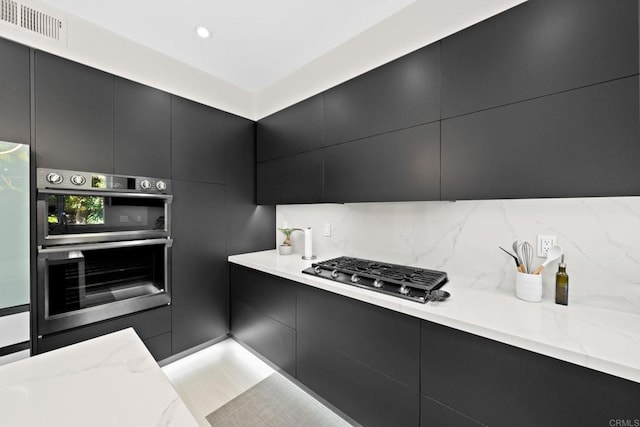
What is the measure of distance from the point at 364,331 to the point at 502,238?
100 cm

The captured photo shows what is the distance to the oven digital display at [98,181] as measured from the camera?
5.68 ft

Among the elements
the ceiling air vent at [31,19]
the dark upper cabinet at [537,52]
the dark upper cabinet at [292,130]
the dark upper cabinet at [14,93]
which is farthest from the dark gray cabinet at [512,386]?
the ceiling air vent at [31,19]

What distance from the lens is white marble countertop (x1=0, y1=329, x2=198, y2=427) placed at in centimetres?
53

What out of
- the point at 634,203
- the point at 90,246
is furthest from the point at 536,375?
the point at 90,246

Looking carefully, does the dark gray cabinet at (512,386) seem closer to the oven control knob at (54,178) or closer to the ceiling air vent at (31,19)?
the oven control knob at (54,178)

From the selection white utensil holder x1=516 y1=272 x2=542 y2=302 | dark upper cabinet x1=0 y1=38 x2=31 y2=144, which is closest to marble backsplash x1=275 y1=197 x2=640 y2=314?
white utensil holder x1=516 y1=272 x2=542 y2=302

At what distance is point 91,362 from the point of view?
0.74 metres

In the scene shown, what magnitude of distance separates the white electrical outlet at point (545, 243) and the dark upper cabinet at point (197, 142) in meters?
2.49

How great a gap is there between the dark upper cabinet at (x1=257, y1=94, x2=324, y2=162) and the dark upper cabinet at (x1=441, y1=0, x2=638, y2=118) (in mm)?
1005

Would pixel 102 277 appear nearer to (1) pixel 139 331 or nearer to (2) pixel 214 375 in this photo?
(1) pixel 139 331

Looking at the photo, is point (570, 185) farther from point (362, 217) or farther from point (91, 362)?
point (91, 362)

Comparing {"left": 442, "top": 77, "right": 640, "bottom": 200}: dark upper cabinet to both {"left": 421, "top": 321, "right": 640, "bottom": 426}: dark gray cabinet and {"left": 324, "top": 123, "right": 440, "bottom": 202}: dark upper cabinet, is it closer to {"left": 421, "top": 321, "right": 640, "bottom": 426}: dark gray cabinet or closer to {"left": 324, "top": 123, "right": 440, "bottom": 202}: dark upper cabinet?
{"left": 324, "top": 123, "right": 440, "bottom": 202}: dark upper cabinet

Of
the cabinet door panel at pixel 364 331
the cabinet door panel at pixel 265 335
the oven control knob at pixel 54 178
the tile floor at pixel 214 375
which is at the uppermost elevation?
the oven control knob at pixel 54 178

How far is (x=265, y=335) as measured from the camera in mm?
2119
